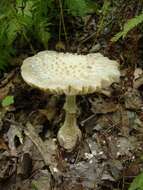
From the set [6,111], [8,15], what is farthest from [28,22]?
[6,111]

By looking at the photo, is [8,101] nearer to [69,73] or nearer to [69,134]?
[69,134]

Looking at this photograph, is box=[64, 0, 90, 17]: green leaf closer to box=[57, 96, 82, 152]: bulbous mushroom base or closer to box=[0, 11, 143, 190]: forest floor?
box=[0, 11, 143, 190]: forest floor

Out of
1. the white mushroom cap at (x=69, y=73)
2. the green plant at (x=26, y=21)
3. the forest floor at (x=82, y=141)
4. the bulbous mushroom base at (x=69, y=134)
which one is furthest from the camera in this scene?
the green plant at (x=26, y=21)

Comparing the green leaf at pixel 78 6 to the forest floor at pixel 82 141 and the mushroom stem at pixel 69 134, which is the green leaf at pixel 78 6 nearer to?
the forest floor at pixel 82 141

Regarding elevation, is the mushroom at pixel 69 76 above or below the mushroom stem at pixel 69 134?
above

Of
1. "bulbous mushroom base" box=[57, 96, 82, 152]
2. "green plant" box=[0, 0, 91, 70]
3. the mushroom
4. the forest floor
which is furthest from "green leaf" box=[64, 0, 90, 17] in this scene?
"bulbous mushroom base" box=[57, 96, 82, 152]

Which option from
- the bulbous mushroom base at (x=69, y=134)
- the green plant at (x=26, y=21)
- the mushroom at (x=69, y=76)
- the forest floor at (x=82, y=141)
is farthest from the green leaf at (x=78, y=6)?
the bulbous mushroom base at (x=69, y=134)

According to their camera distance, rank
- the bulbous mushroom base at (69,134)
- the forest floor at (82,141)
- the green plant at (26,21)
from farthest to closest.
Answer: the green plant at (26,21), the bulbous mushroom base at (69,134), the forest floor at (82,141)
